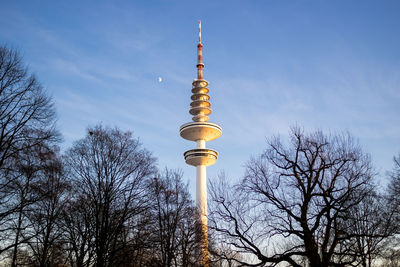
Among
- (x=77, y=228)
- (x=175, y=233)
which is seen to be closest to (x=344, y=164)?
(x=77, y=228)

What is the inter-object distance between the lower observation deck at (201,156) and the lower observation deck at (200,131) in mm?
3694

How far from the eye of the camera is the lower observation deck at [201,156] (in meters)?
72.7

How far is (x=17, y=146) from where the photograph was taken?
15.1 metres

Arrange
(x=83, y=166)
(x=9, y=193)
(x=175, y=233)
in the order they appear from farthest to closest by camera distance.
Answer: (x=175, y=233)
(x=83, y=166)
(x=9, y=193)

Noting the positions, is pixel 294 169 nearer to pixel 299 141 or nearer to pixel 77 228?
pixel 299 141

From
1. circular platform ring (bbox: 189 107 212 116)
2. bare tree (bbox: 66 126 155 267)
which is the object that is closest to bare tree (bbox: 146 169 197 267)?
bare tree (bbox: 66 126 155 267)

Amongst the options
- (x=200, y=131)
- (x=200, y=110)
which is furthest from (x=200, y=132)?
(x=200, y=110)

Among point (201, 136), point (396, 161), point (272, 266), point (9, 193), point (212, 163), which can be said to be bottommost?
point (272, 266)

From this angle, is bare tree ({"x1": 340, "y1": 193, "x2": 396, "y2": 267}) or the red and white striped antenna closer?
bare tree ({"x1": 340, "y1": 193, "x2": 396, "y2": 267})

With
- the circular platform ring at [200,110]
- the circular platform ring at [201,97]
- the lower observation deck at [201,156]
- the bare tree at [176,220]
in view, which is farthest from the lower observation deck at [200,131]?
the bare tree at [176,220]

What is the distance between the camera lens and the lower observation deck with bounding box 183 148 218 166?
2862 inches

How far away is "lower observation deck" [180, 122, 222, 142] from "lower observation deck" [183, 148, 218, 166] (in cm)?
369

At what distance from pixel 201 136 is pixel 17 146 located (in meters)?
61.1

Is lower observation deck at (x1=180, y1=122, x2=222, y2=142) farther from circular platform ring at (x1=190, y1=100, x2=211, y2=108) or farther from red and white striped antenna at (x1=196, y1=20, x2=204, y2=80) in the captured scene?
red and white striped antenna at (x1=196, y1=20, x2=204, y2=80)
